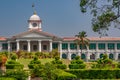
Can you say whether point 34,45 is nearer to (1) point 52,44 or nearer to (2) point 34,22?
(1) point 52,44

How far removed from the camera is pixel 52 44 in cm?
7050

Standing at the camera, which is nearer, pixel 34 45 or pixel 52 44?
pixel 52 44

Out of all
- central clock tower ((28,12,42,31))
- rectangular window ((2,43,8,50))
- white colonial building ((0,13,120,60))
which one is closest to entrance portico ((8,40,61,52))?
white colonial building ((0,13,120,60))

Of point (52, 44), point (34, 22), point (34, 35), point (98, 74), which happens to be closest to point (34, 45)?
point (34, 35)

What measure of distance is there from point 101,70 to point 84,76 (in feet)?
4.55

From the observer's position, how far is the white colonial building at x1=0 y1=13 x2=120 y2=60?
68250 millimetres

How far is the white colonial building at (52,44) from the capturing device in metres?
68.2

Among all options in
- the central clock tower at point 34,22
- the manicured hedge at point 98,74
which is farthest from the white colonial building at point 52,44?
the manicured hedge at point 98,74

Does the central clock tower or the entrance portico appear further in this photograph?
the central clock tower

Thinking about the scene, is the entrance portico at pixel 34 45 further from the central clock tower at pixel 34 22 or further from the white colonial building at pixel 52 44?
the central clock tower at pixel 34 22

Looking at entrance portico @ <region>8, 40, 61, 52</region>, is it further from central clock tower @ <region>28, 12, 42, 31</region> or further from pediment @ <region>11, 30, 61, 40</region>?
central clock tower @ <region>28, 12, 42, 31</region>

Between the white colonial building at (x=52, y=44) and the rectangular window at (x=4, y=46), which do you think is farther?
the rectangular window at (x=4, y=46)

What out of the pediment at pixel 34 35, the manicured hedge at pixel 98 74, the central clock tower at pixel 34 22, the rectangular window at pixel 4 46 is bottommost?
the rectangular window at pixel 4 46

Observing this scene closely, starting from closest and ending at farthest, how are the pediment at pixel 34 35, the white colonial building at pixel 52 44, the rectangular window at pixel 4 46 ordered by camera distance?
the pediment at pixel 34 35 → the white colonial building at pixel 52 44 → the rectangular window at pixel 4 46
